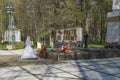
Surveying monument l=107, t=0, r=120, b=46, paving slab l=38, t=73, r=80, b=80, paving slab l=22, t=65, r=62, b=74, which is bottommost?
paving slab l=38, t=73, r=80, b=80

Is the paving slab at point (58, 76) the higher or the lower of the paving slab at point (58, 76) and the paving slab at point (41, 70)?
the lower

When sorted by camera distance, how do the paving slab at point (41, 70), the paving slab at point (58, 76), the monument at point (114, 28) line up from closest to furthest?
the paving slab at point (58, 76) < the paving slab at point (41, 70) < the monument at point (114, 28)

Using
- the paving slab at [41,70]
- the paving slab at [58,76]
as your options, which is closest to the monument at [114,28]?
the paving slab at [41,70]

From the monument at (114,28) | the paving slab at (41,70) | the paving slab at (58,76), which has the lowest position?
the paving slab at (58,76)

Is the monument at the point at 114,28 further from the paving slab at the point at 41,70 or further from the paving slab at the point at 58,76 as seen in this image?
the paving slab at the point at 58,76

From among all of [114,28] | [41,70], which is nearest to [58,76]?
[41,70]

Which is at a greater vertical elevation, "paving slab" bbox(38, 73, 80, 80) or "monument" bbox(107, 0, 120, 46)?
"monument" bbox(107, 0, 120, 46)

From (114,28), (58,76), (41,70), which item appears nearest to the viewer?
(58,76)

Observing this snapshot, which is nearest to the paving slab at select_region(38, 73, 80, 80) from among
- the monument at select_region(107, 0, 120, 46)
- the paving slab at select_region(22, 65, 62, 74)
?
the paving slab at select_region(22, 65, 62, 74)

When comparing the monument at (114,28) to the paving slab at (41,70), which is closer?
the paving slab at (41,70)

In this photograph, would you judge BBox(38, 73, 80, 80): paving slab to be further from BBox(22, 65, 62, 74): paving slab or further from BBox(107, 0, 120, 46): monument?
BBox(107, 0, 120, 46): monument

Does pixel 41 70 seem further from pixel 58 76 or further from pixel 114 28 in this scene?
pixel 114 28

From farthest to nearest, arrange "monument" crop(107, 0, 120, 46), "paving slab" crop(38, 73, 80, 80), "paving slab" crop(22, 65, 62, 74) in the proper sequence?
"monument" crop(107, 0, 120, 46) → "paving slab" crop(22, 65, 62, 74) → "paving slab" crop(38, 73, 80, 80)

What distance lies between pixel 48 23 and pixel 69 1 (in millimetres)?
11019
